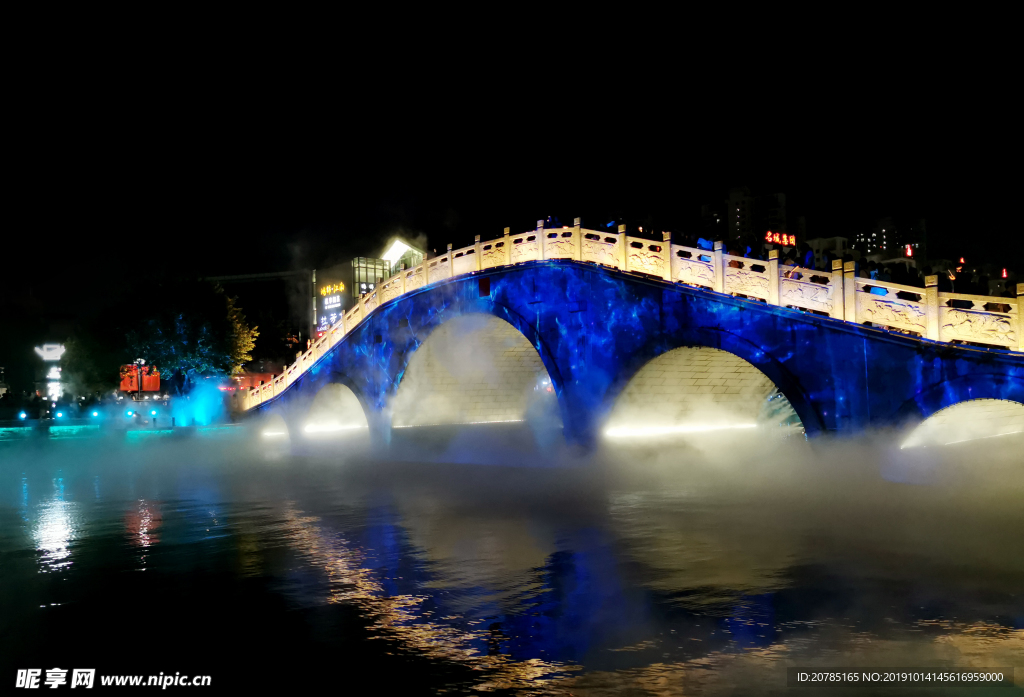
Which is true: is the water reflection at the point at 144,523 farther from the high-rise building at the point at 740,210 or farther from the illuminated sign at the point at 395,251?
the high-rise building at the point at 740,210

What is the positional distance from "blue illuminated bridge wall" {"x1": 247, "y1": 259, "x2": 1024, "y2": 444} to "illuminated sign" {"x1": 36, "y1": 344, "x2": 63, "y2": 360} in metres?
51.9

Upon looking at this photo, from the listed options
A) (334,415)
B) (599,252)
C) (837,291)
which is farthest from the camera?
(334,415)

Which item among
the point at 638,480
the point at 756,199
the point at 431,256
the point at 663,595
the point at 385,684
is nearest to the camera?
the point at 385,684

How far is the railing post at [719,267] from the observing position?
15961mm

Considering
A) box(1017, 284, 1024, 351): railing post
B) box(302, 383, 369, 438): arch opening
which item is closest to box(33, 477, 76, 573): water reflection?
box(1017, 284, 1024, 351): railing post

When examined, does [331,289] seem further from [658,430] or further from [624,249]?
[624,249]

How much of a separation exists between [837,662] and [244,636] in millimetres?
4441

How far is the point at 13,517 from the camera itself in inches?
511

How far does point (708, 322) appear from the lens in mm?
16312

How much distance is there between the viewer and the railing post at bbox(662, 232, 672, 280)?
17.2m

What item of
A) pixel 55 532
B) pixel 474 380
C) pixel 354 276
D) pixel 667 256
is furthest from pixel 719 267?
pixel 354 276

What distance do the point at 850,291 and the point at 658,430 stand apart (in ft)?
34.5

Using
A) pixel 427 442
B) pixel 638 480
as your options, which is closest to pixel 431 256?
pixel 427 442

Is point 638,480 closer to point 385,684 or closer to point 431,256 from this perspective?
point 385,684
